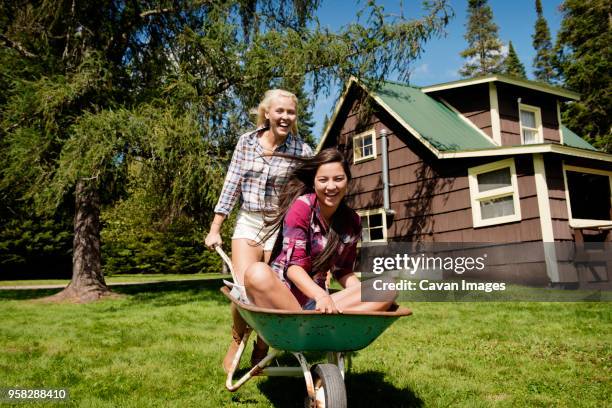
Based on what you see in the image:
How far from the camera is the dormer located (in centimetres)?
1255

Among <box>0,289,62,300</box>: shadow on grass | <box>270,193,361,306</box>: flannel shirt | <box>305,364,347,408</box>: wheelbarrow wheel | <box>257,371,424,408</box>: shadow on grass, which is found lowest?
<box>257,371,424,408</box>: shadow on grass

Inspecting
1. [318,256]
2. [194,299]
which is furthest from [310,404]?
[194,299]

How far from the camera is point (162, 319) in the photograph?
6664mm

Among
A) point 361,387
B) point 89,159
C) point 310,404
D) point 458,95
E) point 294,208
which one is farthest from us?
point 458,95

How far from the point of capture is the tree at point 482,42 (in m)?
33.9

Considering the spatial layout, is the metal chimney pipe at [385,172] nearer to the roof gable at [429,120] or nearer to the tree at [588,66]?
the roof gable at [429,120]

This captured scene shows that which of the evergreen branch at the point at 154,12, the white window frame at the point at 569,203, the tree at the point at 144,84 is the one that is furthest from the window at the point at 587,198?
the evergreen branch at the point at 154,12

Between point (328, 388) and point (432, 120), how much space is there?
11719mm

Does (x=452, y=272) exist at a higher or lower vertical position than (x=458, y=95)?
lower

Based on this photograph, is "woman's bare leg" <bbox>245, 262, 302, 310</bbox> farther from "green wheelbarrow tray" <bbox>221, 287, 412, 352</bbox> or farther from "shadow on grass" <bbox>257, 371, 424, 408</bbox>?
"shadow on grass" <bbox>257, 371, 424, 408</bbox>

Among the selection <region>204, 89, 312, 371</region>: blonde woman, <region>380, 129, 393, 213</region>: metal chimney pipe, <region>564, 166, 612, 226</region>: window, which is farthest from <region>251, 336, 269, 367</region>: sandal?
<region>564, 166, 612, 226</region>: window

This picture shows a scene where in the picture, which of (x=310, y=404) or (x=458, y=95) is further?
(x=458, y=95)

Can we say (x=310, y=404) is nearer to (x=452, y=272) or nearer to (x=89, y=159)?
(x=89, y=159)

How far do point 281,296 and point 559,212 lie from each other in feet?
31.9
